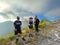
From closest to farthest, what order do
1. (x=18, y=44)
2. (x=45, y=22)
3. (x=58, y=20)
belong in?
(x=18, y=44), (x=45, y=22), (x=58, y=20)

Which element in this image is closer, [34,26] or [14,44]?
[14,44]

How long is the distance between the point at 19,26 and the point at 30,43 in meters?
2.07

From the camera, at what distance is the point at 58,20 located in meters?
42.6

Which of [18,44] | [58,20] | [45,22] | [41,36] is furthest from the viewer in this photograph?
[58,20]

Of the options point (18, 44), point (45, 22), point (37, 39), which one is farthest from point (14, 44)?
point (45, 22)

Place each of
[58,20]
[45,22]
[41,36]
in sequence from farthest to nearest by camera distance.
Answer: [58,20]
[45,22]
[41,36]

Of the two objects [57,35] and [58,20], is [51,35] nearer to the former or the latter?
[57,35]

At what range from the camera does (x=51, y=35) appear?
3266cm

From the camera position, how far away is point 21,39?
3062 cm

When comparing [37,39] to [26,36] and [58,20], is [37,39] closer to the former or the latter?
[26,36]

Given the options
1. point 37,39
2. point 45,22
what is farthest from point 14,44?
point 45,22

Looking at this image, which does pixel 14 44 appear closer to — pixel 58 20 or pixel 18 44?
pixel 18 44

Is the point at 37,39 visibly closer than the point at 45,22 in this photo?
Yes

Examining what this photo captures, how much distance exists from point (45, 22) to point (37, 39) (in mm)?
7424
